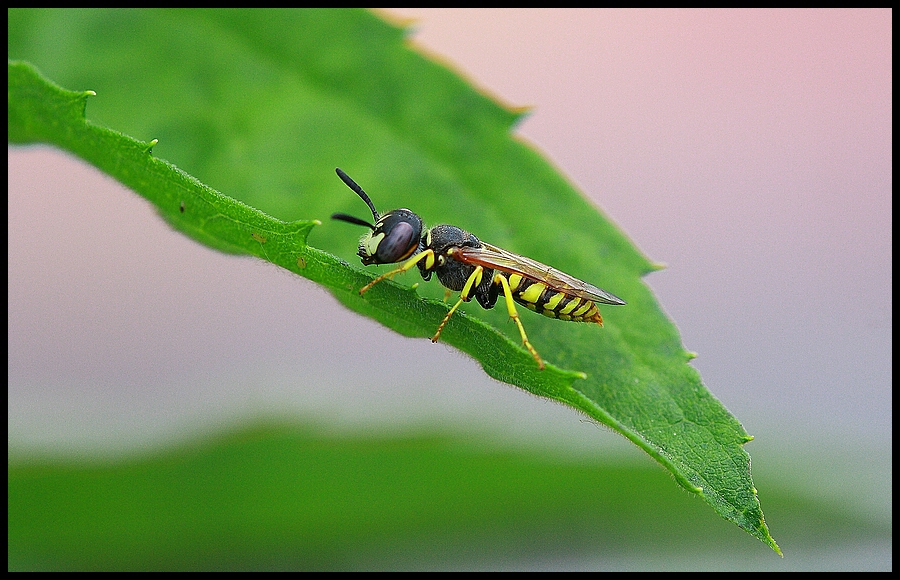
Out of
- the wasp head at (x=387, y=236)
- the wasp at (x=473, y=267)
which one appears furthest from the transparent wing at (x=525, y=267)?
the wasp head at (x=387, y=236)

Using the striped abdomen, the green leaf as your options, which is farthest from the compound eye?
the striped abdomen

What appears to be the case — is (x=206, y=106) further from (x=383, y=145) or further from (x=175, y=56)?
(x=383, y=145)

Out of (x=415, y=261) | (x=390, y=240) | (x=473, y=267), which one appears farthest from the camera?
(x=473, y=267)

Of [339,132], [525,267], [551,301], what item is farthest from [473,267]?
[339,132]

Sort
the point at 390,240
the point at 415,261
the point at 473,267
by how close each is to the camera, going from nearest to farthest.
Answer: the point at 390,240, the point at 415,261, the point at 473,267

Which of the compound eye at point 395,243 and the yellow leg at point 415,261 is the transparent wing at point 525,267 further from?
the compound eye at point 395,243

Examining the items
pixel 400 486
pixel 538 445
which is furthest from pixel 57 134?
pixel 538 445

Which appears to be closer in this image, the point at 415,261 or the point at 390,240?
the point at 390,240

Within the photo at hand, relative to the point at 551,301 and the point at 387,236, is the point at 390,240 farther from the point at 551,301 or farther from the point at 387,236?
the point at 551,301
